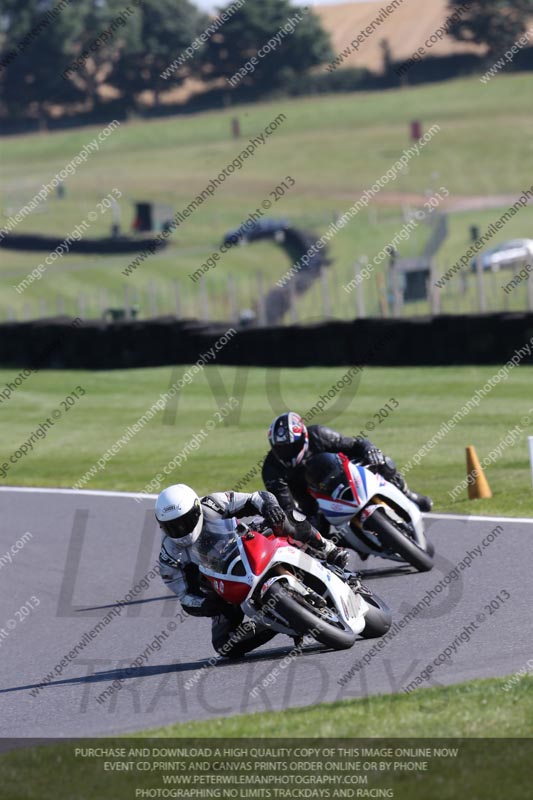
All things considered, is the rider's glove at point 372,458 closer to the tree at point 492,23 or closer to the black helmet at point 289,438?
the black helmet at point 289,438

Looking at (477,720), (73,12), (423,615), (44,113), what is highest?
(477,720)

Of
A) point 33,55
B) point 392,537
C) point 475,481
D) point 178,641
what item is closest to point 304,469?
point 392,537

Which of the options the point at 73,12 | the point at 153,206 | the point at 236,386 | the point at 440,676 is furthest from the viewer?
the point at 73,12

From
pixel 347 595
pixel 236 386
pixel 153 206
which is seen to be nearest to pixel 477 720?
pixel 347 595

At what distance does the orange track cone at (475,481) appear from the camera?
13805 millimetres

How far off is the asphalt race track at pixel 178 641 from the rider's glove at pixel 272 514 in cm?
91

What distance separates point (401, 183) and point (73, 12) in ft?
161

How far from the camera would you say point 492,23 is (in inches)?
4178

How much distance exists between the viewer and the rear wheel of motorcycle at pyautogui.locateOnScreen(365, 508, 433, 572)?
10.3 meters

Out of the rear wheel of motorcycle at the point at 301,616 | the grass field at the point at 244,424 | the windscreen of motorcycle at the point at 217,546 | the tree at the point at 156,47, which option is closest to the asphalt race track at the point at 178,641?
the rear wheel of motorcycle at the point at 301,616

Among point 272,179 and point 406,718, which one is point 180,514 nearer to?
point 406,718

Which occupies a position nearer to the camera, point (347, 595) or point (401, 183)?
point (347, 595)
